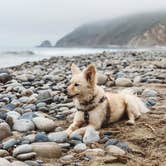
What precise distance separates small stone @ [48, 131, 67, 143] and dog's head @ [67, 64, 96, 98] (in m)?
0.71

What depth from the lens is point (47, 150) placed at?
18.0 feet

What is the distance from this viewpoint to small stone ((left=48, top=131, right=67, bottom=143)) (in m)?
6.01

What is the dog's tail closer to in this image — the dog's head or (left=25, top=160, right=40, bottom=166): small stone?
the dog's head

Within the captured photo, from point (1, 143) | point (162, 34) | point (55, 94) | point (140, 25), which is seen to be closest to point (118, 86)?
point (55, 94)

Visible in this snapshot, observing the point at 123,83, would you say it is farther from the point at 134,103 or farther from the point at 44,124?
the point at 44,124

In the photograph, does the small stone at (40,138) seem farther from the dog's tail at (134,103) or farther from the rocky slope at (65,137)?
the dog's tail at (134,103)

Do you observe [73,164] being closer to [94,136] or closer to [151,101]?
[94,136]

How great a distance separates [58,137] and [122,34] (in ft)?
378

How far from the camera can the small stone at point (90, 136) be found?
6.01m

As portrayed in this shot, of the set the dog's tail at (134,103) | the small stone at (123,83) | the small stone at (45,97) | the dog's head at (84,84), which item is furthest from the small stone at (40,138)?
the small stone at (123,83)

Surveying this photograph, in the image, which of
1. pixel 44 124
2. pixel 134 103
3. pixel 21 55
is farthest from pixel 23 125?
Answer: pixel 21 55

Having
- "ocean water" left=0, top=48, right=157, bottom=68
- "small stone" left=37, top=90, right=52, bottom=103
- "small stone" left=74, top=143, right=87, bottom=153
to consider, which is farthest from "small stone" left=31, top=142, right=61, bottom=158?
"ocean water" left=0, top=48, right=157, bottom=68

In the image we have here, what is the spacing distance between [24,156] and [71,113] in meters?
2.54

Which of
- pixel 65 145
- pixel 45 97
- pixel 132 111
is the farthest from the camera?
pixel 45 97
